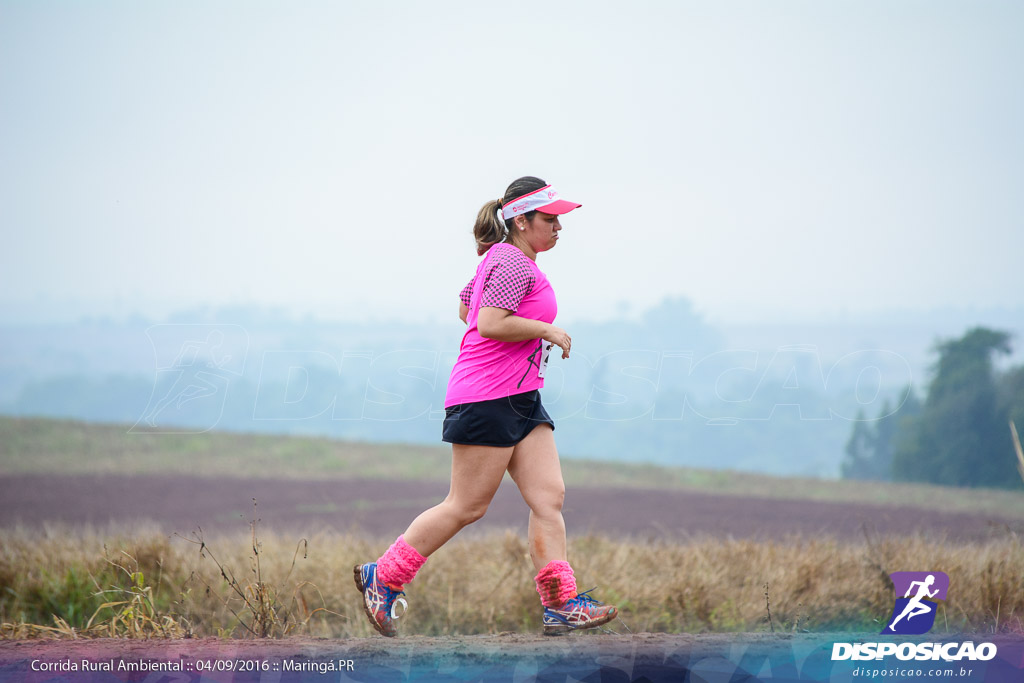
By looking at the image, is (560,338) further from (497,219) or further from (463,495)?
(463,495)

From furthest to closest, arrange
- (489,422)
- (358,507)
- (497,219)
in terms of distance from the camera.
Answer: (358,507) → (497,219) → (489,422)

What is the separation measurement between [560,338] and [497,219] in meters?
0.74

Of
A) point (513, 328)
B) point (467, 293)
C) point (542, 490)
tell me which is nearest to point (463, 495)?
point (542, 490)

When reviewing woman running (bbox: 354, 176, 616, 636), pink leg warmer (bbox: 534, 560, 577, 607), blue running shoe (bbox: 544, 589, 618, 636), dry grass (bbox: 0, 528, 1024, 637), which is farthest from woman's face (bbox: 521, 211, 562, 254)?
dry grass (bbox: 0, 528, 1024, 637)

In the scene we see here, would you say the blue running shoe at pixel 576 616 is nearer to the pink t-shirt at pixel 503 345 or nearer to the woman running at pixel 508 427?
the woman running at pixel 508 427

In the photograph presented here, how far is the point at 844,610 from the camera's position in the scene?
6.38m

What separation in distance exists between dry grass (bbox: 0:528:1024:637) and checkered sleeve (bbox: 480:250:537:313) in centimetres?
257

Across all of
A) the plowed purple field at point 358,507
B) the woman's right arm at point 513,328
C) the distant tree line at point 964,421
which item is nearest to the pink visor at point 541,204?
the woman's right arm at point 513,328

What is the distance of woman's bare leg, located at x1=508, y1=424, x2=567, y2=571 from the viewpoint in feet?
13.0

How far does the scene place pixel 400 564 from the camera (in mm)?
3967

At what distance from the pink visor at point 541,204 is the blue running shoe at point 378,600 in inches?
67.5

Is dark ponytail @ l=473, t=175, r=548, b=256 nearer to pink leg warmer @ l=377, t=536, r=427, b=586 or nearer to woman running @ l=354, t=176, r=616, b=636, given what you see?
woman running @ l=354, t=176, r=616, b=636

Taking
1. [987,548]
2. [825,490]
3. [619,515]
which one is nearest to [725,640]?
[987,548]

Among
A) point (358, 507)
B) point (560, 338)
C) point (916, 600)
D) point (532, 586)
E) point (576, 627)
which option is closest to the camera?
point (560, 338)
